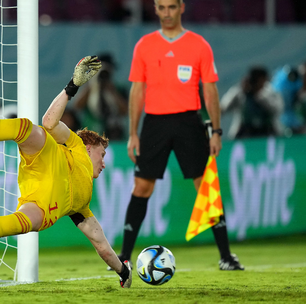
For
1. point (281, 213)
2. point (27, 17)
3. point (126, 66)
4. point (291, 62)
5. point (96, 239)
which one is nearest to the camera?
point (96, 239)

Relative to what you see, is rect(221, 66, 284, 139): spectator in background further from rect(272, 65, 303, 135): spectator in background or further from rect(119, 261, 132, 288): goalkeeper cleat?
rect(119, 261, 132, 288): goalkeeper cleat

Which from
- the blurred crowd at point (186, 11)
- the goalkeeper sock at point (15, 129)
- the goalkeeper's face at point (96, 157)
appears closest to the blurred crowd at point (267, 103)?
the blurred crowd at point (186, 11)

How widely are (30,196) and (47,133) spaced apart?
36 cm

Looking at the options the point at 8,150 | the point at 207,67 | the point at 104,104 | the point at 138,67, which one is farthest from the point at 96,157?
the point at 104,104

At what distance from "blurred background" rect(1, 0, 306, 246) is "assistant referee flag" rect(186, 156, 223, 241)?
1.31 m

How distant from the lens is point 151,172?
17.1 ft

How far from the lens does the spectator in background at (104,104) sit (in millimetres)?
8484

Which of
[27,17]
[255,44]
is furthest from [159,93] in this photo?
[255,44]

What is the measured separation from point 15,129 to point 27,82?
39.2 inches

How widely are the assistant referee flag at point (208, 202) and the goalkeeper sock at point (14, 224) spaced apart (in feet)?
6.44

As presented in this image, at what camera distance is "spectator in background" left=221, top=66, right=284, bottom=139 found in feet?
28.8

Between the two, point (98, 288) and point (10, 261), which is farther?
point (10, 261)

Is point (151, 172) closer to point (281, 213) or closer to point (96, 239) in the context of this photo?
point (96, 239)

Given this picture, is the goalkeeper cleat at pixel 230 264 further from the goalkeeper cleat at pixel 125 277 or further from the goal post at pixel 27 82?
the goal post at pixel 27 82
